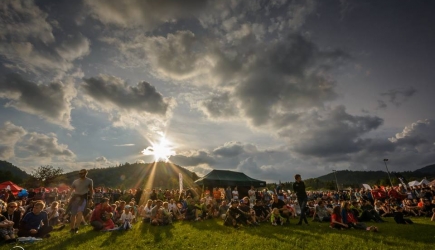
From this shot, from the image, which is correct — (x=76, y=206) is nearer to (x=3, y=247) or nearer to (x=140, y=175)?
(x=3, y=247)

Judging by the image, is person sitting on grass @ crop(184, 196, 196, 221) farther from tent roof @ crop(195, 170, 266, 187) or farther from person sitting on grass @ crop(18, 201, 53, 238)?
tent roof @ crop(195, 170, 266, 187)

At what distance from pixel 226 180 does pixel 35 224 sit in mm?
23141

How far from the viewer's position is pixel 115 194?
2438cm

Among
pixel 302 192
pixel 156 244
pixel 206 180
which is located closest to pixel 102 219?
pixel 156 244

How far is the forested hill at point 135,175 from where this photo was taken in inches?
5290

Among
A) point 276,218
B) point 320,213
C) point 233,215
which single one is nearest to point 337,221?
point 276,218

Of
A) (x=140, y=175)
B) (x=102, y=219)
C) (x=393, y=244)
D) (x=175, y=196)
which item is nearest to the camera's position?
(x=393, y=244)

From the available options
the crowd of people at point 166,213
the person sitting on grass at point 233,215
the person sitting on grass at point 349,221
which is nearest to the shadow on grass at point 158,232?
the crowd of people at point 166,213

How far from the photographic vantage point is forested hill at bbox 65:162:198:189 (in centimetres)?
13438

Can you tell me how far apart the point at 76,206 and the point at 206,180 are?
20.6 meters

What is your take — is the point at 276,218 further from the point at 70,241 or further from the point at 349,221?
the point at 70,241

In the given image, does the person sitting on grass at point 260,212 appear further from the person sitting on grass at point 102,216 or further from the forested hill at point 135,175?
the forested hill at point 135,175

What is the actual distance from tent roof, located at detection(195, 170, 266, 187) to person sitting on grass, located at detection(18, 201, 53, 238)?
68.6 ft

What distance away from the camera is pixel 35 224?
29.0 ft
